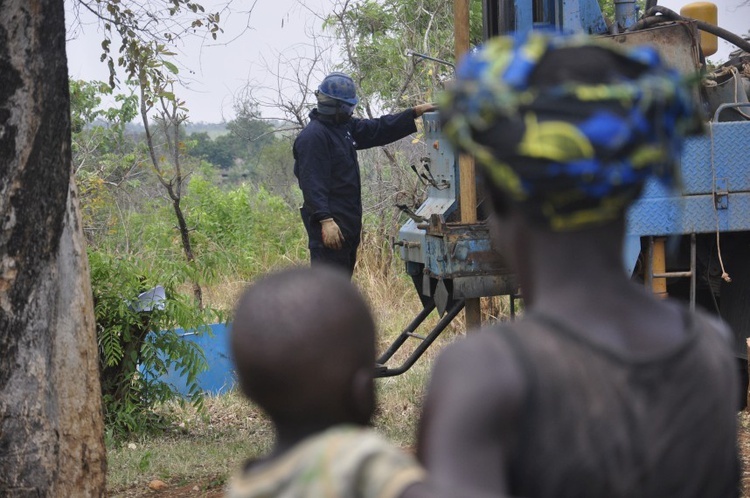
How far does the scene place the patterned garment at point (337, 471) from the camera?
117cm

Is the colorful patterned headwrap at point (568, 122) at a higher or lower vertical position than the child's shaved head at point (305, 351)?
higher

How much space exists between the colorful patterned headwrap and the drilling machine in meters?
4.11

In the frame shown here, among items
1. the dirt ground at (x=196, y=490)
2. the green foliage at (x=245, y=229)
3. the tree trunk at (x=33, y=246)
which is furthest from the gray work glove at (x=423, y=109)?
the green foliage at (x=245, y=229)

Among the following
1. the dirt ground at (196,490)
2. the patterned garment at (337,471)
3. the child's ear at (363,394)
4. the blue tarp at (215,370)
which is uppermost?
the child's ear at (363,394)

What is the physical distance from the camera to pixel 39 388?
3.92m

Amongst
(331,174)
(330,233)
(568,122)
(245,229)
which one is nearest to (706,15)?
(331,174)

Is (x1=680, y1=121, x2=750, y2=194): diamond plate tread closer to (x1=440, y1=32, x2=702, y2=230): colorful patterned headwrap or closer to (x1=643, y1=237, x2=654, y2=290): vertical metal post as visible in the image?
(x1=643, y1=237, x2=654, y2=290): vertical metal post

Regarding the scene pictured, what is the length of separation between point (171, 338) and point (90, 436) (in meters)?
2.25

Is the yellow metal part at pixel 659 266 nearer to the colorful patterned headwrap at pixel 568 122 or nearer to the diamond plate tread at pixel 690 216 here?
the diamond plate tread at pixel 690 216

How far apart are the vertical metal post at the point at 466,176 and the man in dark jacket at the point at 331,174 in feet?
2.78

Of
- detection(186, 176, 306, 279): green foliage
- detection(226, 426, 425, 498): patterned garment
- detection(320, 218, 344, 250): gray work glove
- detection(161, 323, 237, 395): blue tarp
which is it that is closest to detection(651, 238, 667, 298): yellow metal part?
detection(320, 218, 344, 250): gray work glove

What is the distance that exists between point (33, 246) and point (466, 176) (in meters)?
2.67

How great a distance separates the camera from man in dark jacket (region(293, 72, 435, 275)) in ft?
21.0

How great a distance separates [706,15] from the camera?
6.90m
